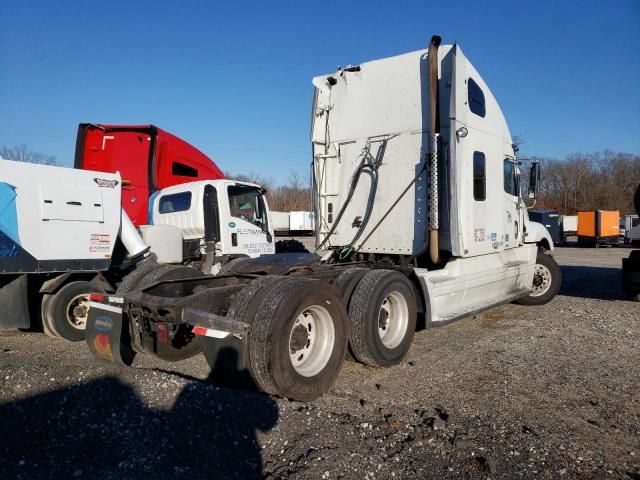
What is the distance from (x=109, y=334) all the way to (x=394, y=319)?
126 inches

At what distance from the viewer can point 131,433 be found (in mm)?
3451

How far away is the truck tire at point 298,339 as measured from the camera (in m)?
3.94

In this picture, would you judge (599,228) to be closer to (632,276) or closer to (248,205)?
(632,276)

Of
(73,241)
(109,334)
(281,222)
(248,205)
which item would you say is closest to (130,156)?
(248,205)

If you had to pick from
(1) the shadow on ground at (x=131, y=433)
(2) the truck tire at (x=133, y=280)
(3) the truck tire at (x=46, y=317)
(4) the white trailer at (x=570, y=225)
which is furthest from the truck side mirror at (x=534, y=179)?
(4) the white trailer at (x=570, y=225)

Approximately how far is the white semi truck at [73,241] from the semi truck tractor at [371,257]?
683 millimetres

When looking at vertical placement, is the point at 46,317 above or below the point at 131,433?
above

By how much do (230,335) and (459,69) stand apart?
15.1 ft

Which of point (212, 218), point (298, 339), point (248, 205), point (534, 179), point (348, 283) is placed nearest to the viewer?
point (298, 339)

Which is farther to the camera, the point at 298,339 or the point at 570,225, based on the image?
the point at 570,225

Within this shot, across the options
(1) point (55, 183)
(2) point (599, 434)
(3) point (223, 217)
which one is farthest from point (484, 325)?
(1) point (55, 183)

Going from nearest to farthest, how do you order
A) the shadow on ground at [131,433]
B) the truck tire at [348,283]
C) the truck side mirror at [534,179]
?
1. the shadow on ground at [131,433]
2. the truck tire at [348,283]
3. the truck side mirror at [534,179]

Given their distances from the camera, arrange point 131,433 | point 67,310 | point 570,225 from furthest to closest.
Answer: point 570,225 < point 67,310 < point 131,433

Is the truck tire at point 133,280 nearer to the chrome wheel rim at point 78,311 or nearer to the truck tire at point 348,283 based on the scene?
the chrome wheel rim at point 78,311
